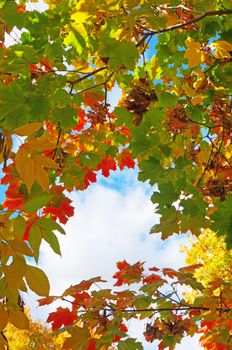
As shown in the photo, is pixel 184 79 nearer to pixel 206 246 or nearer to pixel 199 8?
pixel 199 8

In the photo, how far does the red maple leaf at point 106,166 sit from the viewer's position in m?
3.73

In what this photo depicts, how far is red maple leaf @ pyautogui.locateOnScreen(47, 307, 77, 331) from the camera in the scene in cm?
291

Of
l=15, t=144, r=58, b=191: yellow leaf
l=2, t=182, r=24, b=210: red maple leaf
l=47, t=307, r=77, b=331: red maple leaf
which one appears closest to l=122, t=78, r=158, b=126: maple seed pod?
l=2, t=182, r=24, b=210: red maple leaf

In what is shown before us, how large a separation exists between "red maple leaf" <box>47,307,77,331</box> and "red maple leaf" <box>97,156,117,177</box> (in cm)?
129

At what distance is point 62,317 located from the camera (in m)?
2.92

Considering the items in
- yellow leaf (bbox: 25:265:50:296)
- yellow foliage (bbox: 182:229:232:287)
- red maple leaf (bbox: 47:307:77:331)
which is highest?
yellow foliage (bbox: 182:229:232:287)

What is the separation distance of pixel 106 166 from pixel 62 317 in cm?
141

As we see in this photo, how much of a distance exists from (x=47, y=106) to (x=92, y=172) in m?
1.10

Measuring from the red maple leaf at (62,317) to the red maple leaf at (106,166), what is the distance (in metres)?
1.29

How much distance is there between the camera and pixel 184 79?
3533 millimetres

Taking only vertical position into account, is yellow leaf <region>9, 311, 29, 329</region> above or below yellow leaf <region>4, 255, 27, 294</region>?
below

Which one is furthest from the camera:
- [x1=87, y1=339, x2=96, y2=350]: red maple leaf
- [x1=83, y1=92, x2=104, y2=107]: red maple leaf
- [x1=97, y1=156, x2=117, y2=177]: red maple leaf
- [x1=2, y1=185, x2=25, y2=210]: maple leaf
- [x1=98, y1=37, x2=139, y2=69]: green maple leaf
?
[x1=97, y1=156, x2=117, y2=177]: red maple leaf

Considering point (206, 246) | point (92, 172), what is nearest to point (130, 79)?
point (92, 172)

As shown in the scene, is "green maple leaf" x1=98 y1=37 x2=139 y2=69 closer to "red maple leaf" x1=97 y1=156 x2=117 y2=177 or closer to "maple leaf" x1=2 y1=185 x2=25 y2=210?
"maple leaf" x1=2 y1=185 x2=25 y2=210
